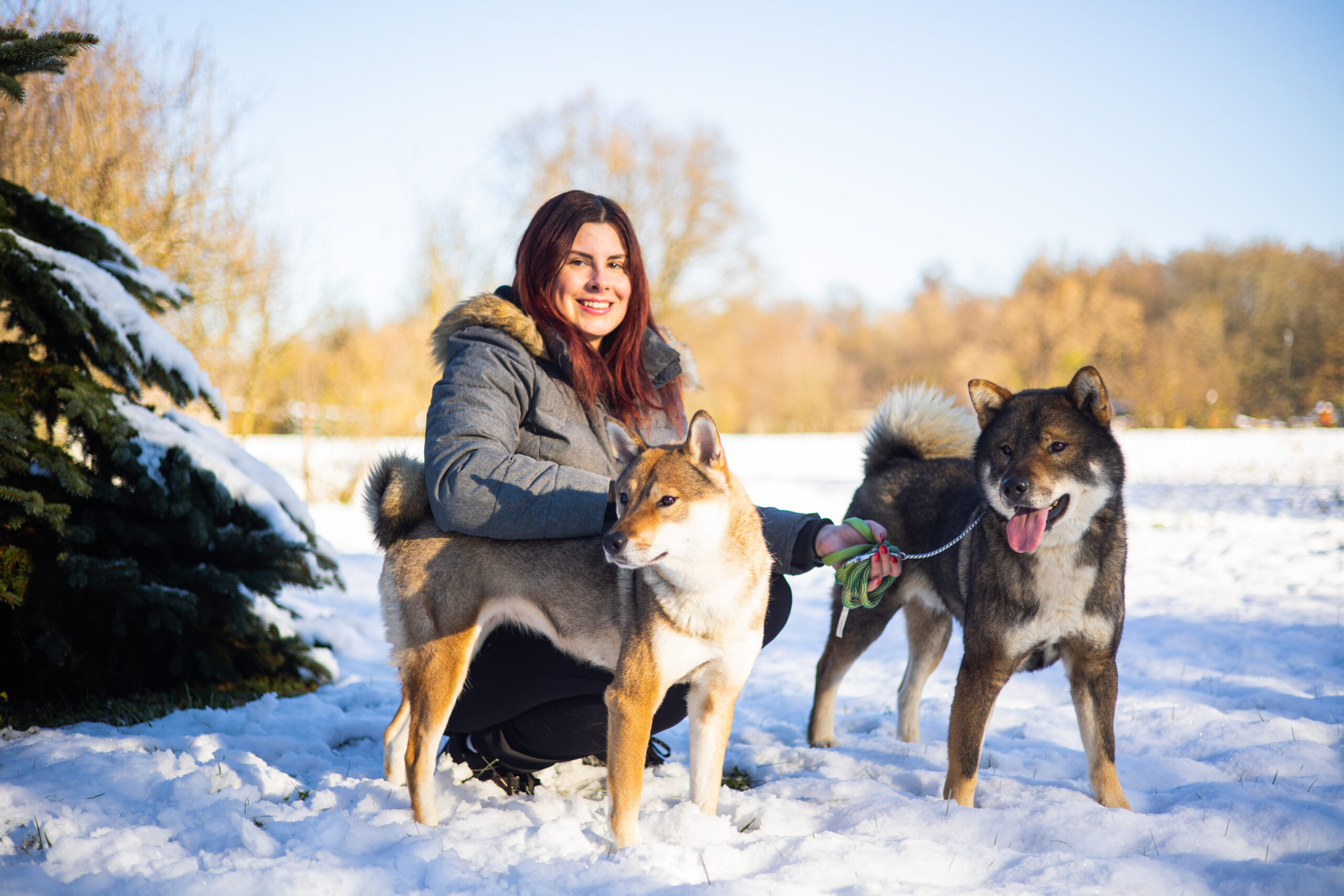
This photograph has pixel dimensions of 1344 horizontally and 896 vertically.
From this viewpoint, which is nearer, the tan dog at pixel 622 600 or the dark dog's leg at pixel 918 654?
the tan dog at pixel 622 600

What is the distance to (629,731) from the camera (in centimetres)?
237

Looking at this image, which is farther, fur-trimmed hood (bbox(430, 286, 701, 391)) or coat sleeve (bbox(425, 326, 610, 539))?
fur-trimmed hood (bbox(430, 286, 701, 391))

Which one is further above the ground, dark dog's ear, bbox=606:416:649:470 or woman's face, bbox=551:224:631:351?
woman's face, bbox=551:224:631:351

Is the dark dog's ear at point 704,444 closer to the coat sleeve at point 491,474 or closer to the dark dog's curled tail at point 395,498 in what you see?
the coat sleeve at point 491,474

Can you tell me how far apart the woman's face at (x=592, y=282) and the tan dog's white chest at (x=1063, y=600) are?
6.18 feet

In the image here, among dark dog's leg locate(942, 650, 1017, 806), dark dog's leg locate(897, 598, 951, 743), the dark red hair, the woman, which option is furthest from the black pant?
dark dog's leg locate(897, 598, 951, 743)

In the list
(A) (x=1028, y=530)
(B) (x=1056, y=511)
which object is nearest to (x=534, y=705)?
(A) (x=1028, y=530)

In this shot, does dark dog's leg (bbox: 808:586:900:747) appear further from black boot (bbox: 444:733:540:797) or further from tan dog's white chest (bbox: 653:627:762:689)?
black boot (bbox: 444:733:540:797)

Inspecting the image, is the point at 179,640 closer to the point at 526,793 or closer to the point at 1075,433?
the point at 526,793

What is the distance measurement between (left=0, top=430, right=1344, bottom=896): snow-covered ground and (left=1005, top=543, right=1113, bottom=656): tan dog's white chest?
0.55m

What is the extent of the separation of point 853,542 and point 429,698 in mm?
1630

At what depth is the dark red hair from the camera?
3.06m

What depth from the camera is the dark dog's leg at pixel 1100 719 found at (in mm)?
2627

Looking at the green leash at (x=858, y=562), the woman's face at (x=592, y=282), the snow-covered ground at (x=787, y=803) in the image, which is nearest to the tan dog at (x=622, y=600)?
the snow-covered ground at (x=787, y=803)
